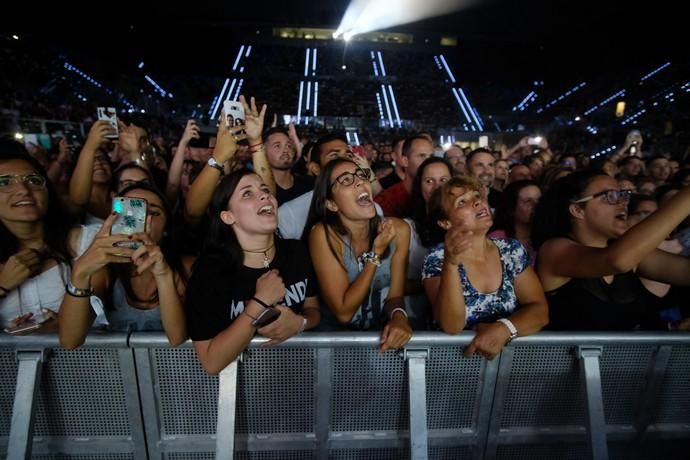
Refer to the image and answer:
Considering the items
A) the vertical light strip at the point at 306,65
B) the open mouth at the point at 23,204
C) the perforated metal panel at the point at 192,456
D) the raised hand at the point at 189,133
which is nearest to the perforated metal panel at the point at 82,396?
the perforated metal panel at the point at 192,456

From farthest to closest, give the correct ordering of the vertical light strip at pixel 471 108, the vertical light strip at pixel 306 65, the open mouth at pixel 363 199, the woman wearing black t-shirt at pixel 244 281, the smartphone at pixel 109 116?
1. the vertical light strip at pixel 306 65
2. the vertical light strip at pixel 471 108
3. the smartphone at pixel 109 116
4. the open mouth at pixel 363 199
5. the woman wearing black t-shirt at pixel 244 281

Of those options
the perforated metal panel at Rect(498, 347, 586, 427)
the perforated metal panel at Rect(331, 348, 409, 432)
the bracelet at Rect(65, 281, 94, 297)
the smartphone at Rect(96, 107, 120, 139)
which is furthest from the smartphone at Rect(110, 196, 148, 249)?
the perforated metal panel at Rect(498, 347, 586, 427)

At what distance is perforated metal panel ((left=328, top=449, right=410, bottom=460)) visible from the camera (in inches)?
72.0

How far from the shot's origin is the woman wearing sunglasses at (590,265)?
192 centimetres

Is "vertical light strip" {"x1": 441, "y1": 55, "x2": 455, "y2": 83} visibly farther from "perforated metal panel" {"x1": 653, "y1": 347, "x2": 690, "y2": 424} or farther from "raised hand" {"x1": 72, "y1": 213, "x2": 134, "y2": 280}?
"raised hand" {"x1": 72, "y1": 213, "x2": 134, "y2": 280}

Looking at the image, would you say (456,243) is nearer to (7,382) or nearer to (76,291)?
(76,291)

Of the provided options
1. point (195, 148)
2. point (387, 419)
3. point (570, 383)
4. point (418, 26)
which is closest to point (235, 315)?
point (387, 419)

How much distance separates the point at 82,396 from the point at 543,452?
2113 mm

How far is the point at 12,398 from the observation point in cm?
169

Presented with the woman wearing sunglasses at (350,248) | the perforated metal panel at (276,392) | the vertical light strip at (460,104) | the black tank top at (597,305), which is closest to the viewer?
the perforated metal panel at (276,392)

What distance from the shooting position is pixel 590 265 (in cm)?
178

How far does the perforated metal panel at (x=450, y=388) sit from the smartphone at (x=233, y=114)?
1914 mm

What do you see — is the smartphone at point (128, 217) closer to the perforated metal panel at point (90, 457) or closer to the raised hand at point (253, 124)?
the perforated metal panel at point (90, 457)

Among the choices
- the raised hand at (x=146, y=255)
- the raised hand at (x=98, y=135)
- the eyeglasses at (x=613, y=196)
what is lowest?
the raised hand at (x=146, y=255)
